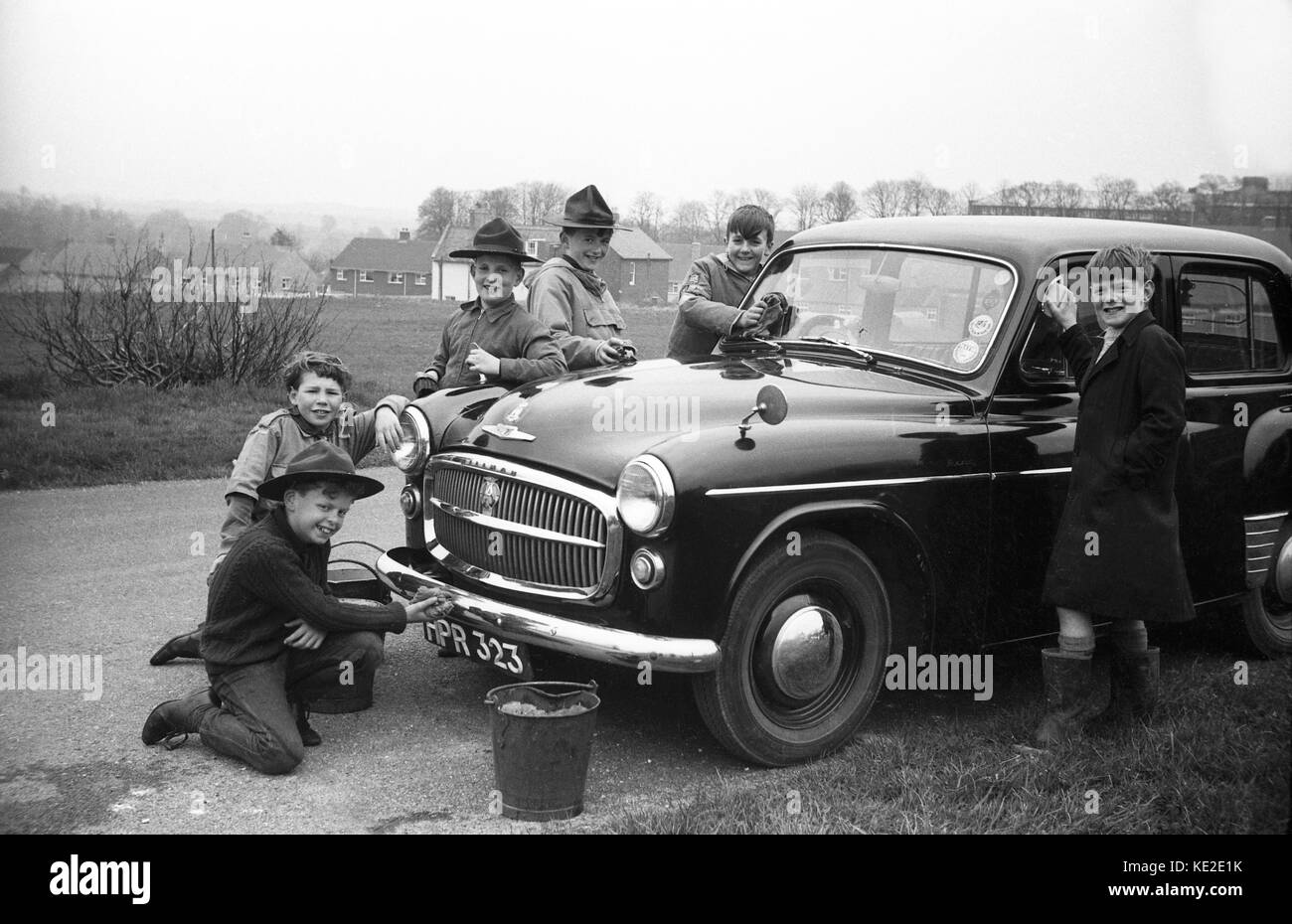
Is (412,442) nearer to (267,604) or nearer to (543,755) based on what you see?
(267,604)

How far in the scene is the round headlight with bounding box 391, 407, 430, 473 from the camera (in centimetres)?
537

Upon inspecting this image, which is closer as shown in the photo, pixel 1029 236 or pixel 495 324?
pixel 1029 236

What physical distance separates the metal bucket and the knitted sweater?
0.82 m

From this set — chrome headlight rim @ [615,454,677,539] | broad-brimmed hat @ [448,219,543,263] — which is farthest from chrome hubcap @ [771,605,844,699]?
broad-brimmed hat @ [448,219,543,263]

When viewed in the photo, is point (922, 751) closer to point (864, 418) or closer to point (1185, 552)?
point (864, 418)

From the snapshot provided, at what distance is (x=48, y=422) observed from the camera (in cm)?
1089

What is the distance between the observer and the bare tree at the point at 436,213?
98188mm

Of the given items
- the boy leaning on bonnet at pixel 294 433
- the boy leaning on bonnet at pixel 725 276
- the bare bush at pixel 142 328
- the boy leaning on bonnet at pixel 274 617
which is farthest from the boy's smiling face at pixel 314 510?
the bare bush at pixel 142 328

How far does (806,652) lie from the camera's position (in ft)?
14.6

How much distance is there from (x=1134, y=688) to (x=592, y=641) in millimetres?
2150

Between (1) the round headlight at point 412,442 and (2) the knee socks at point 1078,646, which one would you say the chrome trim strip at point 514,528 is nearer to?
(1) the round headlight at point 412,442

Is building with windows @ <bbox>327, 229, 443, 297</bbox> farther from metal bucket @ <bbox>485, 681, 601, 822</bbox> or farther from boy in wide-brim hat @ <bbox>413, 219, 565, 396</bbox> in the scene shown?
metal bucket @ <bbox>485, 681, 601, 822</bbox>

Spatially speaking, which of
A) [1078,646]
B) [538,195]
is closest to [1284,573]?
[1078,646]
